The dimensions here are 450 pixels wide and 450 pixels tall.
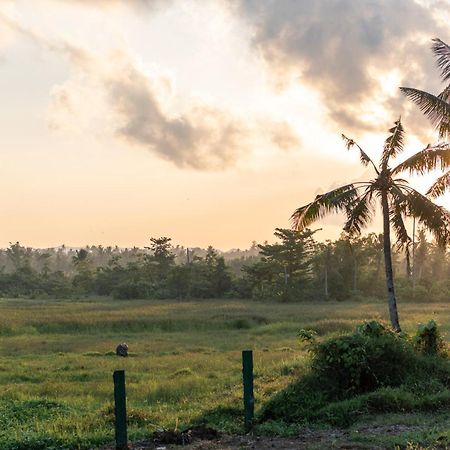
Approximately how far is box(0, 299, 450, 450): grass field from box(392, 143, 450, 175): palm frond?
6550mm

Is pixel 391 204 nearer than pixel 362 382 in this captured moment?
No

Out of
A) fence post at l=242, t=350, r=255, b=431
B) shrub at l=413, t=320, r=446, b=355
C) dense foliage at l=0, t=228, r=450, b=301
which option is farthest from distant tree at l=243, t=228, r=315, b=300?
fence post at l=242, t=350, r=255, b=431

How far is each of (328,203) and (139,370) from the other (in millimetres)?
7861

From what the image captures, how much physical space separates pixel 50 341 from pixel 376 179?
16.9 meters

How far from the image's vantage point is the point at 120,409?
6.63 m

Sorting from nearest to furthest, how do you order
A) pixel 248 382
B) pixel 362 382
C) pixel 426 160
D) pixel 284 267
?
pixel 248 382, pixel 362 382, pixel 426 160, pixel 284 267

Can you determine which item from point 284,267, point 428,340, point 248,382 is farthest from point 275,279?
point 248,382

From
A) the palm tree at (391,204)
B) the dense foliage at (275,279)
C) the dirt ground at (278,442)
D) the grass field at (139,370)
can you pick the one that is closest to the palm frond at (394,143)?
the palm tree at (391,204)

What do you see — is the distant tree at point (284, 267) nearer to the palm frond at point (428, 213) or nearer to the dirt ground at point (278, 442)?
the palm frond at point (428, 213)

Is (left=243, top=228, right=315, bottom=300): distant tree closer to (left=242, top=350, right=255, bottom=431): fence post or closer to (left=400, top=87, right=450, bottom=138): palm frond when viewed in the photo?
(left=400, top=87, right=450, bottom=138): palm frond

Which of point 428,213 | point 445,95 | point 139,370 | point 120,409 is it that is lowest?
point 139,370

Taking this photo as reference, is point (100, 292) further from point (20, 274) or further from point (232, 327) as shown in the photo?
point (232, 327)

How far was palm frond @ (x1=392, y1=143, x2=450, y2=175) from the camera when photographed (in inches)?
643

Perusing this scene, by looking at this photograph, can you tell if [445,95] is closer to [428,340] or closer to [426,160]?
[426,160]
